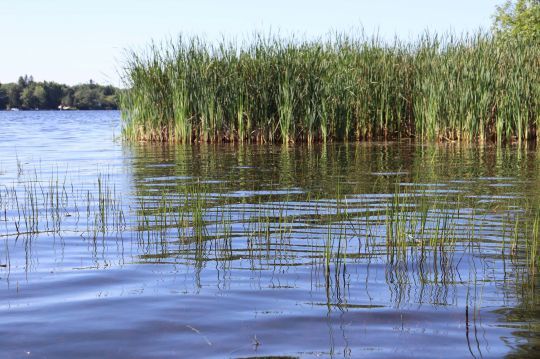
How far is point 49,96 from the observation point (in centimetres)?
Result: 9300

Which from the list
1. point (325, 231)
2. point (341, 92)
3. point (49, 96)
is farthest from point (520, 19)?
point (49, 96)

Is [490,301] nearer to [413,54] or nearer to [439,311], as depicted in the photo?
[439,311]

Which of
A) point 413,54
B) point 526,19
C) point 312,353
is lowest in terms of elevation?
point 312,353

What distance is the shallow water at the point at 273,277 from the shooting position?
3592 mm

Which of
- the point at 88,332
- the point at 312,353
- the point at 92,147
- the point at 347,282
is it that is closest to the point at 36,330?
the point at 88,332

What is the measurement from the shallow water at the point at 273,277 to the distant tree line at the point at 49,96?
85323 mm

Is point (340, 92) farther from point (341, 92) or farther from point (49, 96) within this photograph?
point (49, 96)

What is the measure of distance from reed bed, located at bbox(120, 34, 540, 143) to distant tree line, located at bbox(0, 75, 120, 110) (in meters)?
73.8

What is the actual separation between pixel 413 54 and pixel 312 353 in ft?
58.1

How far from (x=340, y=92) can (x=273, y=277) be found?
46.6ft

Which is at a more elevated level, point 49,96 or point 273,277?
point 49,96

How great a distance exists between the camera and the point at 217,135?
19266mm

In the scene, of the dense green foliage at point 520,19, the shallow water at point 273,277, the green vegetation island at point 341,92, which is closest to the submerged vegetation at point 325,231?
the shallow water at point 273,277

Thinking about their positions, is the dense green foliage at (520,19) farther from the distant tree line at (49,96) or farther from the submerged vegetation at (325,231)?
the distant tree line at (49,96)
